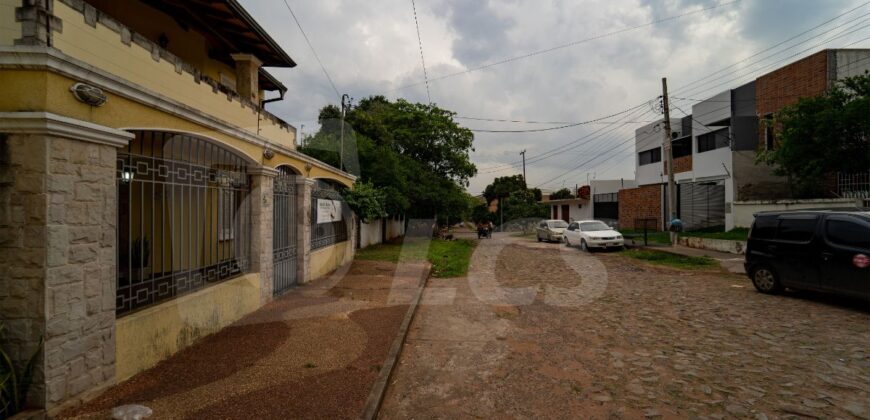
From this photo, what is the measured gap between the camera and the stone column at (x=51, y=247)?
315 centimetres

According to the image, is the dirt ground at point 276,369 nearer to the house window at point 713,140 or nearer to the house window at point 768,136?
the house window at point 768,136

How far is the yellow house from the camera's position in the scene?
316 centimetres

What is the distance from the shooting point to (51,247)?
3205mm

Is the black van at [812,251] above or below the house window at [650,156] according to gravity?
below

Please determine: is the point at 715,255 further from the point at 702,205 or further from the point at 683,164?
the point at 683,164

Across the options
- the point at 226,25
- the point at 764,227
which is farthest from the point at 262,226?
the point at 764,227

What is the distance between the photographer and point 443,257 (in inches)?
627

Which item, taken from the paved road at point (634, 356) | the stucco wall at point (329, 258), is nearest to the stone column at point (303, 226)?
the stucco wall at point (329, 258)

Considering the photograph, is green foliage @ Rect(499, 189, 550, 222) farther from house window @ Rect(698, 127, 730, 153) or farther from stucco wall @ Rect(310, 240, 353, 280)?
stucco wall @ Rect(310, 240, 353, 280)

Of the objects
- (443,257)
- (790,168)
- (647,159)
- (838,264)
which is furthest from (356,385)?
(647,159)

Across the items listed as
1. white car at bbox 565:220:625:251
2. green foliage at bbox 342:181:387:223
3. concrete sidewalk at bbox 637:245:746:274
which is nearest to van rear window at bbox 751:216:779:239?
concrete sidewalk at bbox 637:245:746:274

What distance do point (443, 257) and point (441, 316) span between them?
8889mm

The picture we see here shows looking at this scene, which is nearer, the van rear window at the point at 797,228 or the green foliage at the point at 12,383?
the green foliage at the point at 12,383

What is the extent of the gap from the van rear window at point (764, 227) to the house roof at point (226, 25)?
37.2 ft
